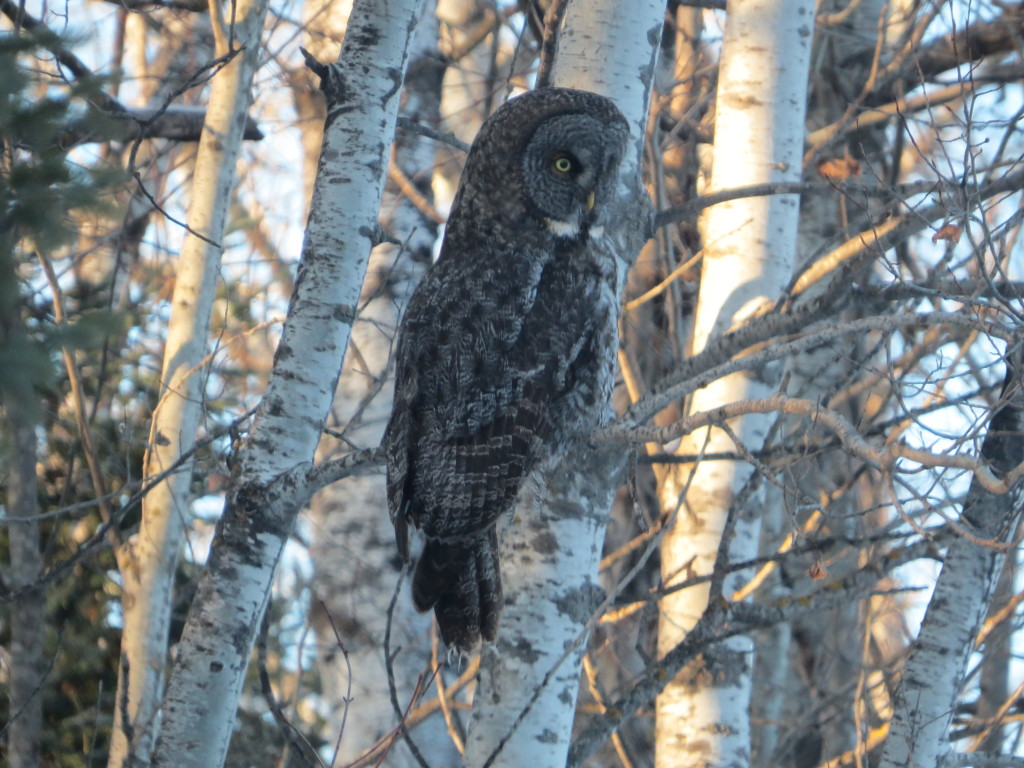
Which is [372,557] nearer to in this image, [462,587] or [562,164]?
[462,587]

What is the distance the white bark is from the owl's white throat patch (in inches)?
34.4

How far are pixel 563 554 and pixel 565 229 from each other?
3.11 feet

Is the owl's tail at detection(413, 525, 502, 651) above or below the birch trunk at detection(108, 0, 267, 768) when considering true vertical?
below

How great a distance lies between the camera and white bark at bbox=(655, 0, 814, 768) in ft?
A: 12.7

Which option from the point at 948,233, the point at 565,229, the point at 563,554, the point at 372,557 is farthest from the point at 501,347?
the point at 372,557

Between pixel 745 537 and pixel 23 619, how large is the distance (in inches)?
91.2

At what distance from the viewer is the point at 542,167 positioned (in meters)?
3.49

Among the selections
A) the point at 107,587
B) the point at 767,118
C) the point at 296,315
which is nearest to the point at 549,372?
the point at 296,315

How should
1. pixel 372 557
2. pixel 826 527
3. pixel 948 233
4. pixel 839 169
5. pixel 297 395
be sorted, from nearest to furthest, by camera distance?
pixel 297 395
pixel 948 233
pixel 839 169
pixel 372 557
pixel 826 527

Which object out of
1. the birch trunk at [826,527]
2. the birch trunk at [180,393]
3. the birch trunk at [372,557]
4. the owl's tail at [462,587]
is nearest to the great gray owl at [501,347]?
the owl's tail at [462,587]

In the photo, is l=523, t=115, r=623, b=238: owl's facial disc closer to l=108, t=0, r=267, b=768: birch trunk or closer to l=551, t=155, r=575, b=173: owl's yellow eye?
l=551, t=155, r=575, b=173: owl's yellow eye

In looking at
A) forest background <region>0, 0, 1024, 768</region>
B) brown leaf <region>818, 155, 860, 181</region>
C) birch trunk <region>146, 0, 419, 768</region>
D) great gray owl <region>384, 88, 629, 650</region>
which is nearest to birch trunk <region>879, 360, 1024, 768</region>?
forest background <region>0, 0, 1024, 768</region>

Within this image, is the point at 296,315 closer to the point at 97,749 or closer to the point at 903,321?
the point at 903,321

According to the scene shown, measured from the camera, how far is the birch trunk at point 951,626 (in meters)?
3.20
